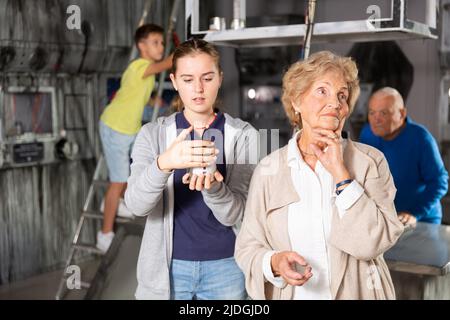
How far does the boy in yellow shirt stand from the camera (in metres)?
1.70

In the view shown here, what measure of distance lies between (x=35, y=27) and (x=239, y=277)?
1996 mm

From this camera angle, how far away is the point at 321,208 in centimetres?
90

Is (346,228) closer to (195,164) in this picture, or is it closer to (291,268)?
(291,268)

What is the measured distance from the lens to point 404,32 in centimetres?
128

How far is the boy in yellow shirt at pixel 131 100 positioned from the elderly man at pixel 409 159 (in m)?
0.59

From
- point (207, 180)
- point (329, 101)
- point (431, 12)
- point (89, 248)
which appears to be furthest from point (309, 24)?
point (89, 248)

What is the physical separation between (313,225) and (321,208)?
29mm

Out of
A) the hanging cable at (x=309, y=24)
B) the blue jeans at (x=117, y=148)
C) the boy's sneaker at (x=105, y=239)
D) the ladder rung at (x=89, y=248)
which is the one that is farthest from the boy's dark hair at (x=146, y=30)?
the ladder rung at (x=89, y=248)

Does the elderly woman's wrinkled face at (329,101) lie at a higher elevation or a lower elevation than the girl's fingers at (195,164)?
higher

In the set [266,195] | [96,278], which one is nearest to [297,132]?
[266,195]

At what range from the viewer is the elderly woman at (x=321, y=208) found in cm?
85

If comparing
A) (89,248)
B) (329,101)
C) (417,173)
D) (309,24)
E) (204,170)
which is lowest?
(89,248)

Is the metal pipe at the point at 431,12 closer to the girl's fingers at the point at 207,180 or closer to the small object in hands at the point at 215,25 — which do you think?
the small object in hands at the point at 215,25
